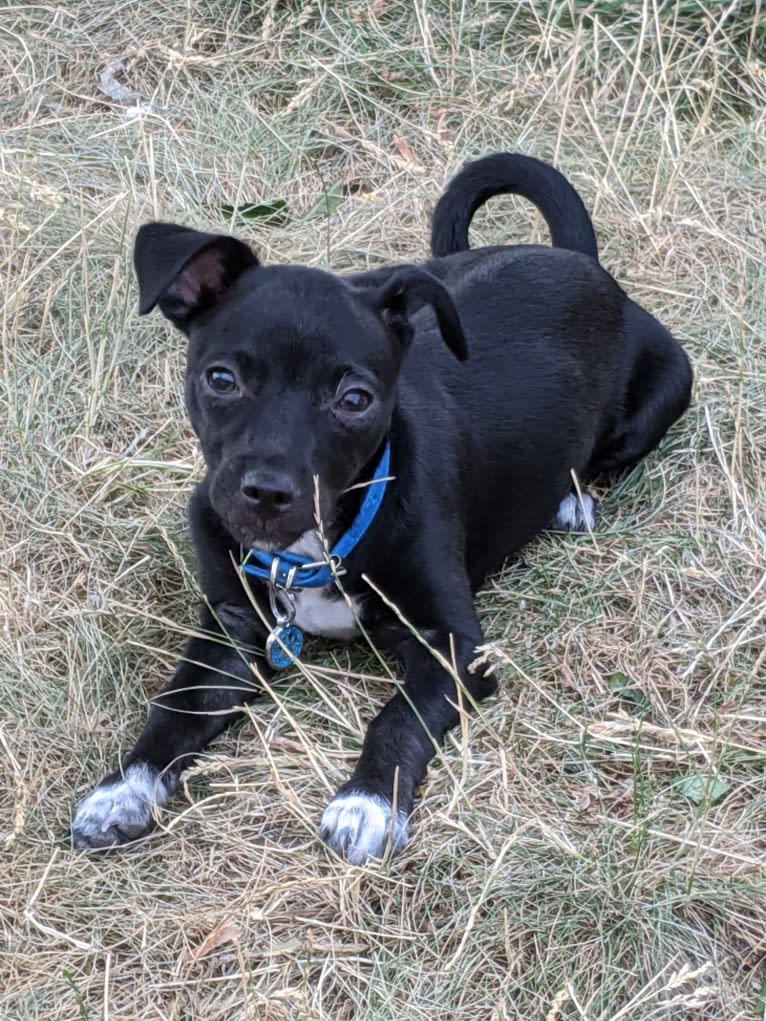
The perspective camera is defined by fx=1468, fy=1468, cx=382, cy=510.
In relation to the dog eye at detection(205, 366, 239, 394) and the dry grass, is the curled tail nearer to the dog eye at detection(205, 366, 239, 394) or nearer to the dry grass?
the dry grass

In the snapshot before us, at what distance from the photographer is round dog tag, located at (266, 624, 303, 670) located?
158 inches

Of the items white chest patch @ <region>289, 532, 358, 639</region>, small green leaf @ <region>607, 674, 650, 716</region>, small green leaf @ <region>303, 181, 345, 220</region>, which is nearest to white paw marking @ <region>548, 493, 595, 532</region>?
small green leaf @ <region>607, 674, 650, 716</region>

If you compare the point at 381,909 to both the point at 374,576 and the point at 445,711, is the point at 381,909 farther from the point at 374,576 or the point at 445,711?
the point at 374,576

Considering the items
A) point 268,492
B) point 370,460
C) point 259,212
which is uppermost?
point 268,492

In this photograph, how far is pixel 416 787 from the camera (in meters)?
3.56

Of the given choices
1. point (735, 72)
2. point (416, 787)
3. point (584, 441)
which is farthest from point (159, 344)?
point (735, 72)

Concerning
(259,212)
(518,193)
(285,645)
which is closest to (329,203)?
(259,212)

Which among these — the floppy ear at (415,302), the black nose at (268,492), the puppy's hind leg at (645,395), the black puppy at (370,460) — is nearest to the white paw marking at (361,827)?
the black puppy at (370,460)

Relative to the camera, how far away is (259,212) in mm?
6207

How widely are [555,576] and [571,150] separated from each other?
271 centimetres

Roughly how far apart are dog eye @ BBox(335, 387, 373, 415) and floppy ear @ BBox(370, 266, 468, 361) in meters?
0.30

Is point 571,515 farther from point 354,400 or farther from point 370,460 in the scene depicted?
point 354,400

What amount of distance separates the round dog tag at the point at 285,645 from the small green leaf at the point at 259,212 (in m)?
2.57

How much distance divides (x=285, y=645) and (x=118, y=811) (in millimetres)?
686
